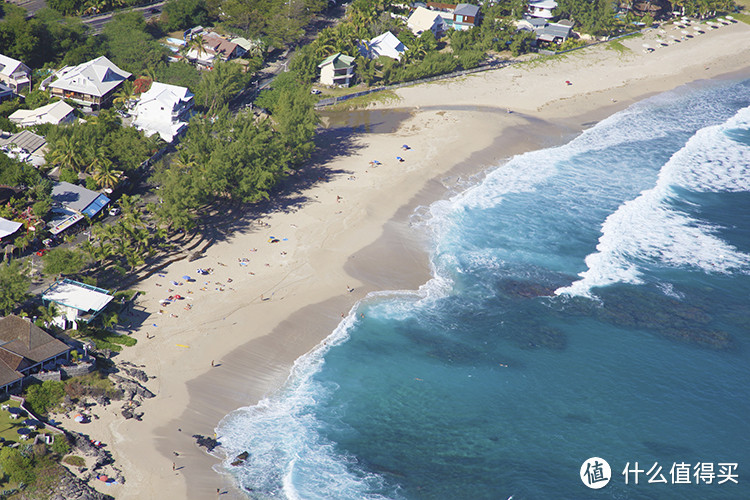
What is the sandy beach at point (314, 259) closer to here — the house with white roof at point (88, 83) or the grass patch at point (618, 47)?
the grass patch at point (618, 47)

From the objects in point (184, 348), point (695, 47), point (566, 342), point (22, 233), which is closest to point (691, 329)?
point (566, 342)

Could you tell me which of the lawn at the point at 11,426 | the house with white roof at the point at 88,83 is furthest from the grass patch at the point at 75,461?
the house with white roof at the point at 88,83

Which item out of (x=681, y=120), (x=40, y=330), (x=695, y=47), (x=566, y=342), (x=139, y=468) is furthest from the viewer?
(x=695, y=47)

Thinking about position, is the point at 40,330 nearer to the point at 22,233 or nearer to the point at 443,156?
the point at 22,233

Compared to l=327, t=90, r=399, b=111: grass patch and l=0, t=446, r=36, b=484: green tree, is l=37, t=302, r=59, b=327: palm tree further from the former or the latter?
l=327, t=90, r=399, b=111: grass patch

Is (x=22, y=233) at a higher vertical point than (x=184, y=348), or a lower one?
higher

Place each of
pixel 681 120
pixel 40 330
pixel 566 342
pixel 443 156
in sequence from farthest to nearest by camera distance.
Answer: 1. pixel 681 120
2. pixel 443 156
3. pixel 566 342
4. pixel 40 330

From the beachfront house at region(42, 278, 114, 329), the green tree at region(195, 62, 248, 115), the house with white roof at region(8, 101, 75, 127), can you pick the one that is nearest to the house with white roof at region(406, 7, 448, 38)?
the green tree at region(195, 62, 248, 115)
